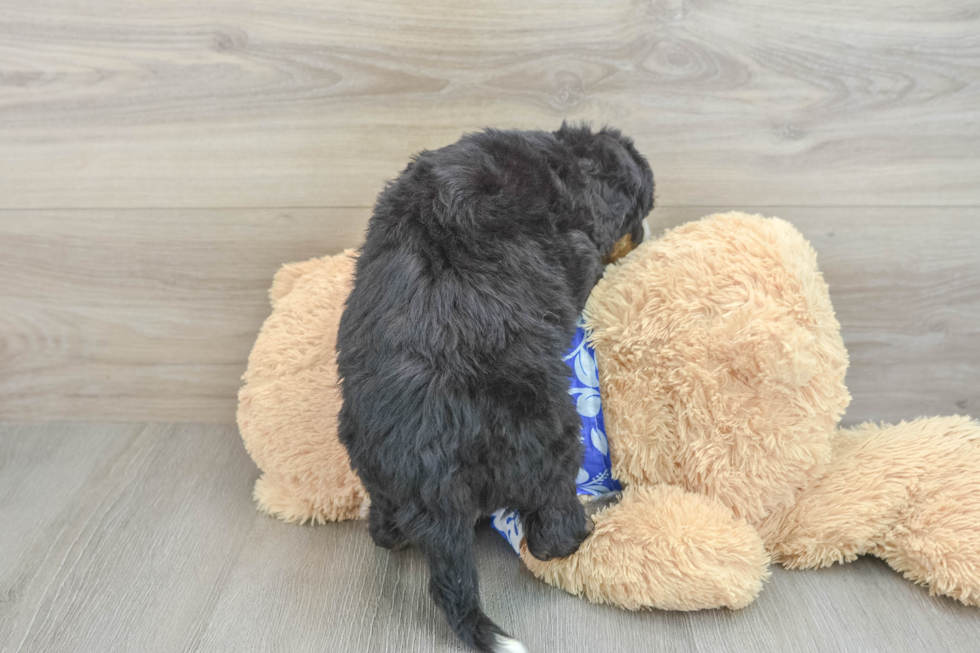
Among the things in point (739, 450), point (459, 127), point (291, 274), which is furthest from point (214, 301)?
point (739, 450)

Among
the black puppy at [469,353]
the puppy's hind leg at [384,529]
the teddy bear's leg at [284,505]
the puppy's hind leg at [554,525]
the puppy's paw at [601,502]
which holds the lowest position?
the teddy bear's leg at [284,505]

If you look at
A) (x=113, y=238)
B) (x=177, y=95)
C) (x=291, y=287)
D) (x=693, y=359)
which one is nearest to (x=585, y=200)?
(x=693, y=359)

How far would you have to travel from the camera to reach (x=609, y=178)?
2.74 feet

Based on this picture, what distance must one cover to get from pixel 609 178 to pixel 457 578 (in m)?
0.50

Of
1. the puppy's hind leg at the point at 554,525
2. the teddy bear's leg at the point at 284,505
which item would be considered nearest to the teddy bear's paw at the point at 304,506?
→ the teddy bear's leg at the point at 284,505

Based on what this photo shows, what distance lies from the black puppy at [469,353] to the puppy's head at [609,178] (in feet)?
0.08

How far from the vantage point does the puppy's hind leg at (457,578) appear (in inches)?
28.7

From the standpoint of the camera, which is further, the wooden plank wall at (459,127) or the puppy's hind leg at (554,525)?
the wooden plank wall at (459,127)

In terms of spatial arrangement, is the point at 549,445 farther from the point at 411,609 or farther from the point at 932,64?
the point at 932,64

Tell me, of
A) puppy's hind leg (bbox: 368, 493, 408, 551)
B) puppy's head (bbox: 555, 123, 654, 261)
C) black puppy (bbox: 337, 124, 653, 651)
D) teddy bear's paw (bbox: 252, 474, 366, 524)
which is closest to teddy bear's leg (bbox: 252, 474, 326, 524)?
teddy bear's paw (bbox: 252, 474, 366, 524)

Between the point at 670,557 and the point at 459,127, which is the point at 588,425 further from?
the point at 459,127

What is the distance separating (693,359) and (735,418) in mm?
85

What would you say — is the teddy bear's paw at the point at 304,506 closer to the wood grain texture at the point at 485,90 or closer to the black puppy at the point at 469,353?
the black puppy at the point at 469,353

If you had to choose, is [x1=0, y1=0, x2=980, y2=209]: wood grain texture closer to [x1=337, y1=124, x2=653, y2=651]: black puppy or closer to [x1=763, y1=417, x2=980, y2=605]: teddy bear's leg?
[x1=337, y1=124, x2=653, y2=651]: black puppy
